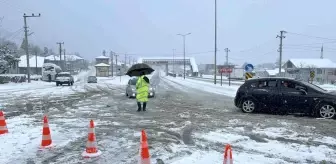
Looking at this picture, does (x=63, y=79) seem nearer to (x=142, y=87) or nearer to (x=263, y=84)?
(x=142, y=87)

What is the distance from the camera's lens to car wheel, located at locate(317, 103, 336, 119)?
37.8 feet

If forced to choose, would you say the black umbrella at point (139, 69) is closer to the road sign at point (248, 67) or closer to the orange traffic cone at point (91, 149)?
the orange traffic cone at point (91, 149)

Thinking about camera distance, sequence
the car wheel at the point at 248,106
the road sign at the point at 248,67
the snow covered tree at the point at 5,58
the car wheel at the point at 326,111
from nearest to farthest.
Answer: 1. the car wheel at the point at 326,111
2. the car wheel at the point at 248,106
3. the road sign at the point at 248,67
4. the snow covered tree at the point at 5,58

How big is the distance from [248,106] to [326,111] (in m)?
2.92

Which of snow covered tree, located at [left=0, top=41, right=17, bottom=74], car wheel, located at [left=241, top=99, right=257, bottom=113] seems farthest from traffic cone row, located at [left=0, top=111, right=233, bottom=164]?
snow covered tree, located at [left=0, top=41, right=17, bottom=74]

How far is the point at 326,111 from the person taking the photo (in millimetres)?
11617

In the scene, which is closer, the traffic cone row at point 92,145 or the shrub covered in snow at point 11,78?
the traffic cone row at point 92,145

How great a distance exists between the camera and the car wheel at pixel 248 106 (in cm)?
1316

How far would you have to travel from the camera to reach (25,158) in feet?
21.5

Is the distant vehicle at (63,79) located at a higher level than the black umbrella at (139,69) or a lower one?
lower

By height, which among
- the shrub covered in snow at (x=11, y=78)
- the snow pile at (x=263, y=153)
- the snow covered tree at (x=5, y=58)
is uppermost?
the snow covered tree at (x=5, y=58)

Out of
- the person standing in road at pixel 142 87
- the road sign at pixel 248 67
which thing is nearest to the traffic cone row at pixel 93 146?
the person standing in road at pixel 142 87

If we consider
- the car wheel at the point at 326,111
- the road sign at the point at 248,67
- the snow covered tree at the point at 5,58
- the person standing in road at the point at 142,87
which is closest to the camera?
the car wheel at the point at 326,111

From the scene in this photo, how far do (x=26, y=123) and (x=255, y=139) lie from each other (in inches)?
293
